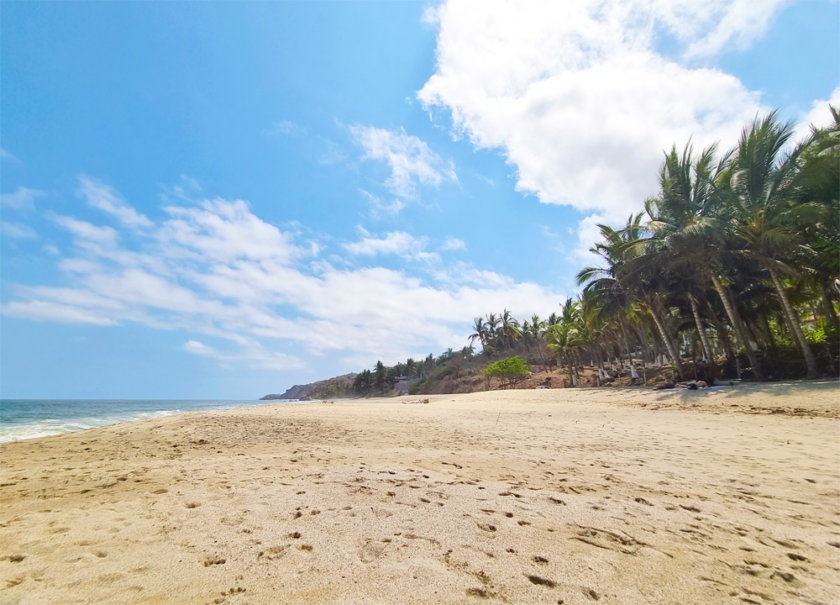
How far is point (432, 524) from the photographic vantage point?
3301 millimetres

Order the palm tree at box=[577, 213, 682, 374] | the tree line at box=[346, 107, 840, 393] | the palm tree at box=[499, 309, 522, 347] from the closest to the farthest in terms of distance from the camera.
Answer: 1. the tree line at box=[346, 107, 840, 393]
2. the palm tree at box=[577, 213, 682, 374]
3. the palm tree at box=[499, 309, 522, 347]

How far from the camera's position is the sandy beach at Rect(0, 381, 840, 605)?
2342 mm

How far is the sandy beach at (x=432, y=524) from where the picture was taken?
2.34 meters

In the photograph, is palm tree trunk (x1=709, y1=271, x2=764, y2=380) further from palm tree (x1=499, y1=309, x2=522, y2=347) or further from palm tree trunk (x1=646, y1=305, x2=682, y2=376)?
palm tree (x1=499, y1=309, x2=522, y2=347)

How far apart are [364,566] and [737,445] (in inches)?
300

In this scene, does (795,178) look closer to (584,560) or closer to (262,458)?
(584,560)

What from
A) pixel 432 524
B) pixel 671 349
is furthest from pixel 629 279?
pixel 432 524

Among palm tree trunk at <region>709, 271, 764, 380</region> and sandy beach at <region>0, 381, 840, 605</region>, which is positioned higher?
palm tree trunk at <region>709, 271, 764, 380</region>

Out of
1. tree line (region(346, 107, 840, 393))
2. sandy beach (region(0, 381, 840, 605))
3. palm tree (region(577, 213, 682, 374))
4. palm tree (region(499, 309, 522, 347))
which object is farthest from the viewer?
palm tree (region(499, 309, 522, 347))

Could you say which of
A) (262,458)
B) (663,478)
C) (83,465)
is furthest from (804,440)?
(83,465)

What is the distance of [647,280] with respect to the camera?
76.4ft

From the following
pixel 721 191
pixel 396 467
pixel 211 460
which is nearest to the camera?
pixel 396 467

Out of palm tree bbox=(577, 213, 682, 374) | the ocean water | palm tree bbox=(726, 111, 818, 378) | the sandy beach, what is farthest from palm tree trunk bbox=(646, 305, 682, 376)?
the ocean water

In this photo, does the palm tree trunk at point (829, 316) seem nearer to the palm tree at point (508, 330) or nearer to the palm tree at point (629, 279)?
the palm tree at point (629, 279)
